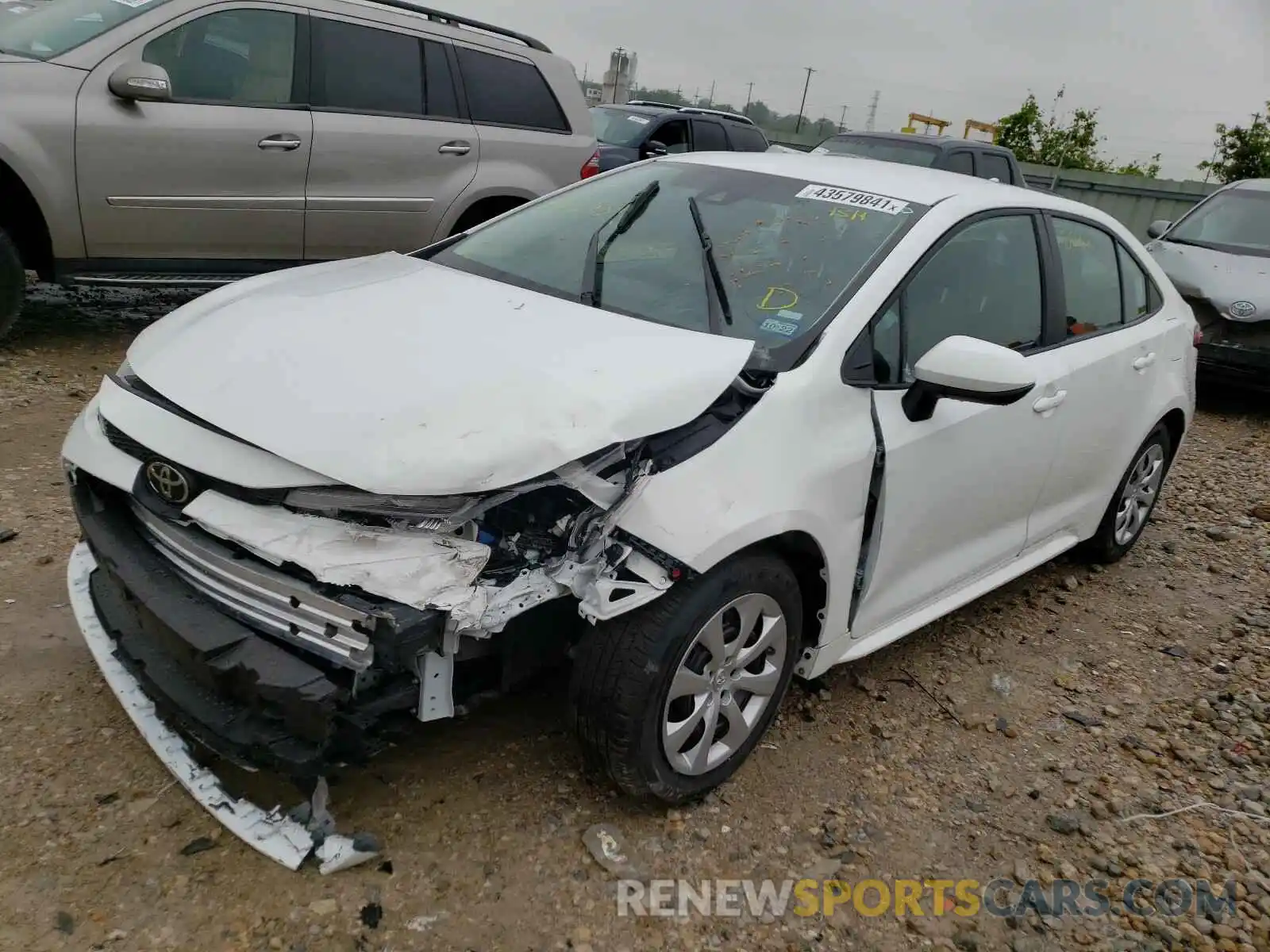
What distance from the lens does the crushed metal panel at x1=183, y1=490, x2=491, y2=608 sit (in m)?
2.00

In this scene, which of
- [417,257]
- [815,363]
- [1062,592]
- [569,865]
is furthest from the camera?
[1062,592]

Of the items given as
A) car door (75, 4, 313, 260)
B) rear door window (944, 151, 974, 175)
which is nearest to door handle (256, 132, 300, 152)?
car door (75, 4, 313, 260)

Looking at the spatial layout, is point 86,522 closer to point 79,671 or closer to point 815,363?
point 79,671

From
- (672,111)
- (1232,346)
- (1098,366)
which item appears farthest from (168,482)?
(672,111)

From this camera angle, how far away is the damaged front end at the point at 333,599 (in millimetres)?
2010

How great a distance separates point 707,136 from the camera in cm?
1087

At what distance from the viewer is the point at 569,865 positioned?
93.0 inches

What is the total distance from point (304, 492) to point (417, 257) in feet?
5.13

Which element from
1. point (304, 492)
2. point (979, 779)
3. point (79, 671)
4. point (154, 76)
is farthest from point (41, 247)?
point (979, 779)

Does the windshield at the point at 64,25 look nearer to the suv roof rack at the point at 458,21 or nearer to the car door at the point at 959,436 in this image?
the suv roof rack at the point at 458,21

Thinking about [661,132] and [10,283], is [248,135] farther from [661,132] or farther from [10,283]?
[661,132]

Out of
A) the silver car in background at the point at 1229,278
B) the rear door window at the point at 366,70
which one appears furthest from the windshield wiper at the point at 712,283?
the silver car in background at the point at 1229,278

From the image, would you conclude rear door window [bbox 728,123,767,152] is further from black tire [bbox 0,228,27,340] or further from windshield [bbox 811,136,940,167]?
black tire [bbox 0,228,27,340]

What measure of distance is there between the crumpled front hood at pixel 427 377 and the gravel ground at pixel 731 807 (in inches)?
36.0
